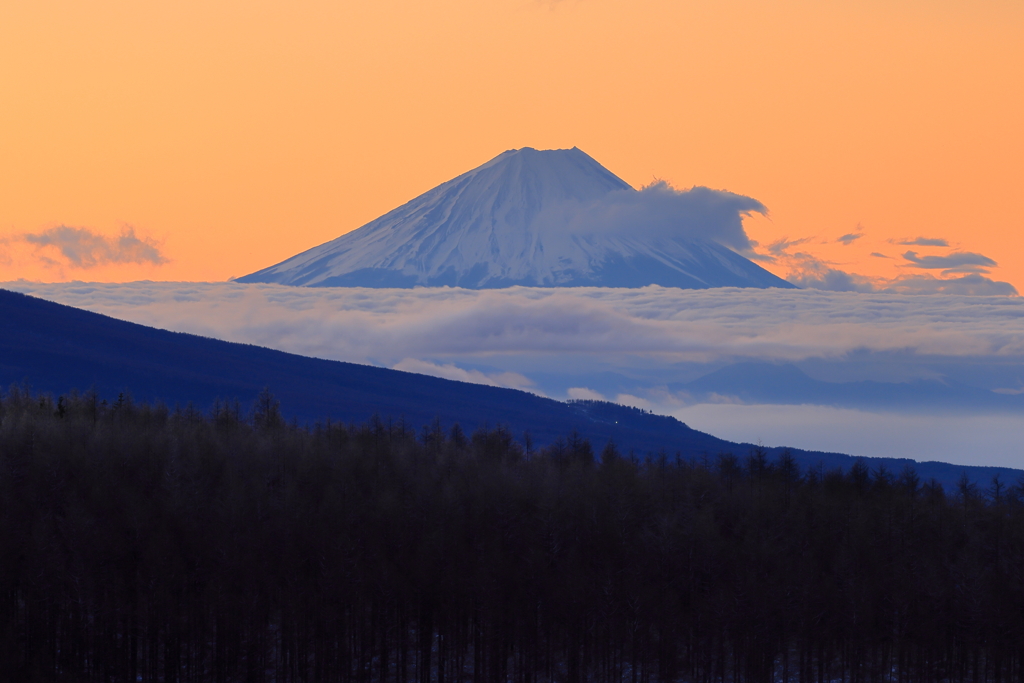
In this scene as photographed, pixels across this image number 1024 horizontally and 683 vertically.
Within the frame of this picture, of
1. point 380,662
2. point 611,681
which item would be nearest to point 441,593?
point 380,662

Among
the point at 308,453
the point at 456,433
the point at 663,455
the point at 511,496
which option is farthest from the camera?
the point at 456,433

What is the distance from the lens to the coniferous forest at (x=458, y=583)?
290ft

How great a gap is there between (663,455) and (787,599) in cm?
5359

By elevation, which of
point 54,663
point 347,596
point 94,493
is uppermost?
point 94,493

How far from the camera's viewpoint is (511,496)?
105125 mm

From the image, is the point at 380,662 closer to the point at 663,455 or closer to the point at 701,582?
the point at 701,582

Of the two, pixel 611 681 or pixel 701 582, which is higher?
pixel 701 582

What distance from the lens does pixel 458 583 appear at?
303ft

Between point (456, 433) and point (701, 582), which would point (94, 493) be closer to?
point (701, 582)

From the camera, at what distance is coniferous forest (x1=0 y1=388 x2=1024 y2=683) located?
88.5 meters

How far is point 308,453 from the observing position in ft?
381

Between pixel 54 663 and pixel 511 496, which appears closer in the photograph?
pixel 54 663

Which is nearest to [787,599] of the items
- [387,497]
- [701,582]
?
[701,582]

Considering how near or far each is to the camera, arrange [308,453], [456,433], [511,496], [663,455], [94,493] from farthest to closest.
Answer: [456,433]
[663,455]
[308,453]
[511,496]
[94,493]
